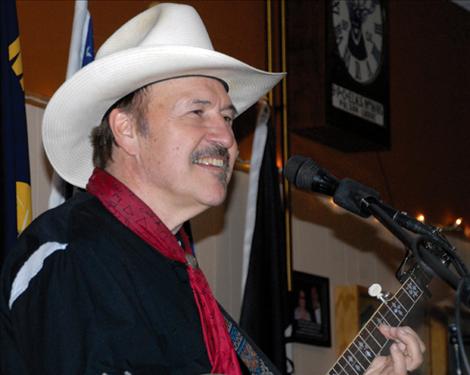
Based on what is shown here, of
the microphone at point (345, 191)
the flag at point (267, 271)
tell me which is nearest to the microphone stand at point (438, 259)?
the microphone at point (345, 191)

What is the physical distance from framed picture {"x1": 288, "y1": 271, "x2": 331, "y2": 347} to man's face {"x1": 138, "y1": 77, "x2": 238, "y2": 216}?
2793 mm

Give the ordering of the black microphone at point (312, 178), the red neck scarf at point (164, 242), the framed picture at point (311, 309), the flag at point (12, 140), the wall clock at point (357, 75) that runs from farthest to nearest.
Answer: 1. the wall clock at point (357, 75)
2. the framed picture at point (311, 309)
3. the flag at point (12, 140)
4. the red neck scarf at point (164, 242)
5. the black microphone at point (312, 178)

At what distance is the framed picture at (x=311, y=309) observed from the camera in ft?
18.6

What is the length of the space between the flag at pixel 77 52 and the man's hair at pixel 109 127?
0.90m

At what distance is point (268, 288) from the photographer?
4816 millimetres

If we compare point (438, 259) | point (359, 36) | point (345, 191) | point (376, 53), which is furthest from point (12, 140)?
point (376, 53)

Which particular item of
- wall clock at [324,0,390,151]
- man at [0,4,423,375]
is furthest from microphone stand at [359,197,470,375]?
wall clock at [324,0,390,151]

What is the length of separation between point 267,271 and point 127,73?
6.96ft

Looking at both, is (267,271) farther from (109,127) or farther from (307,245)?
(109,127)

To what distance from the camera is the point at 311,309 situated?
582 cm

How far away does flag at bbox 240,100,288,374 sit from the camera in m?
4.75

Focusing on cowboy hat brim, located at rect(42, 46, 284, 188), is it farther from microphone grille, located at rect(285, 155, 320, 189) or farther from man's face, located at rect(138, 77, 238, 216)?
microphone grille, located at rect(285, 155, 320, 189)

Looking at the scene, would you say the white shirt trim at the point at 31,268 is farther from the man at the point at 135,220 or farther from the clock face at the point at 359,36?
the clock face at the point at 359,36

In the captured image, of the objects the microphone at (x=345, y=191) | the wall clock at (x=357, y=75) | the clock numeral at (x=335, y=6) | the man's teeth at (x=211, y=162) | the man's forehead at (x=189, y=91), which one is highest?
the clock numeral at (x=335, y=6)
